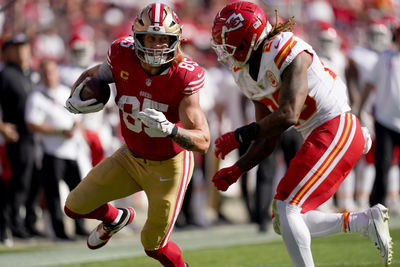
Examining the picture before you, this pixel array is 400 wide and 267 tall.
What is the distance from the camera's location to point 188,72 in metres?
4.80

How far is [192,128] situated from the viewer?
4645 millimetres

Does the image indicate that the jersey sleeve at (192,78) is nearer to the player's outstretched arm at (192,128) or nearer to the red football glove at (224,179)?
the player's outstretched arm at (192,128)

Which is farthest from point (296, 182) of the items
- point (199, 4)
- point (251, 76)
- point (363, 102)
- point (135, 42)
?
point (199, 4)

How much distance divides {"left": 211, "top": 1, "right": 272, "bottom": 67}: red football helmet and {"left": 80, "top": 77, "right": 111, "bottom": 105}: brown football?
75 cm

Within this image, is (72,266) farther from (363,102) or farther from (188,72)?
(363,102)

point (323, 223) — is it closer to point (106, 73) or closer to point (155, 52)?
point (155, 52)

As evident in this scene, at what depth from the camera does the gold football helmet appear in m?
4.73

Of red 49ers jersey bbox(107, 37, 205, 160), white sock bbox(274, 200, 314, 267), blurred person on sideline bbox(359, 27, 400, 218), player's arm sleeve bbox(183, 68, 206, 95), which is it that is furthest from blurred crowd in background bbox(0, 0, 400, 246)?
white sock bbox(274, 200, 314, 267)

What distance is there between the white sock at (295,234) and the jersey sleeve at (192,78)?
0.88 metres

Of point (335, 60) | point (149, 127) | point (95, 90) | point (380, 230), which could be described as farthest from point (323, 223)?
point (335, 60)

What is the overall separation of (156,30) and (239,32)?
0.50 meters

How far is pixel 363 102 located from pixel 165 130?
4.60m

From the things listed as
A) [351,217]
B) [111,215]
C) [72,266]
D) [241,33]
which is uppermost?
[241,33]

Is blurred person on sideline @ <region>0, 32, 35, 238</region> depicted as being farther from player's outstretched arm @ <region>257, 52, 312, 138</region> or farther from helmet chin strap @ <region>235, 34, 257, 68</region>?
player's outstretched arm @ <region>257, 52, 312, 138</region>
